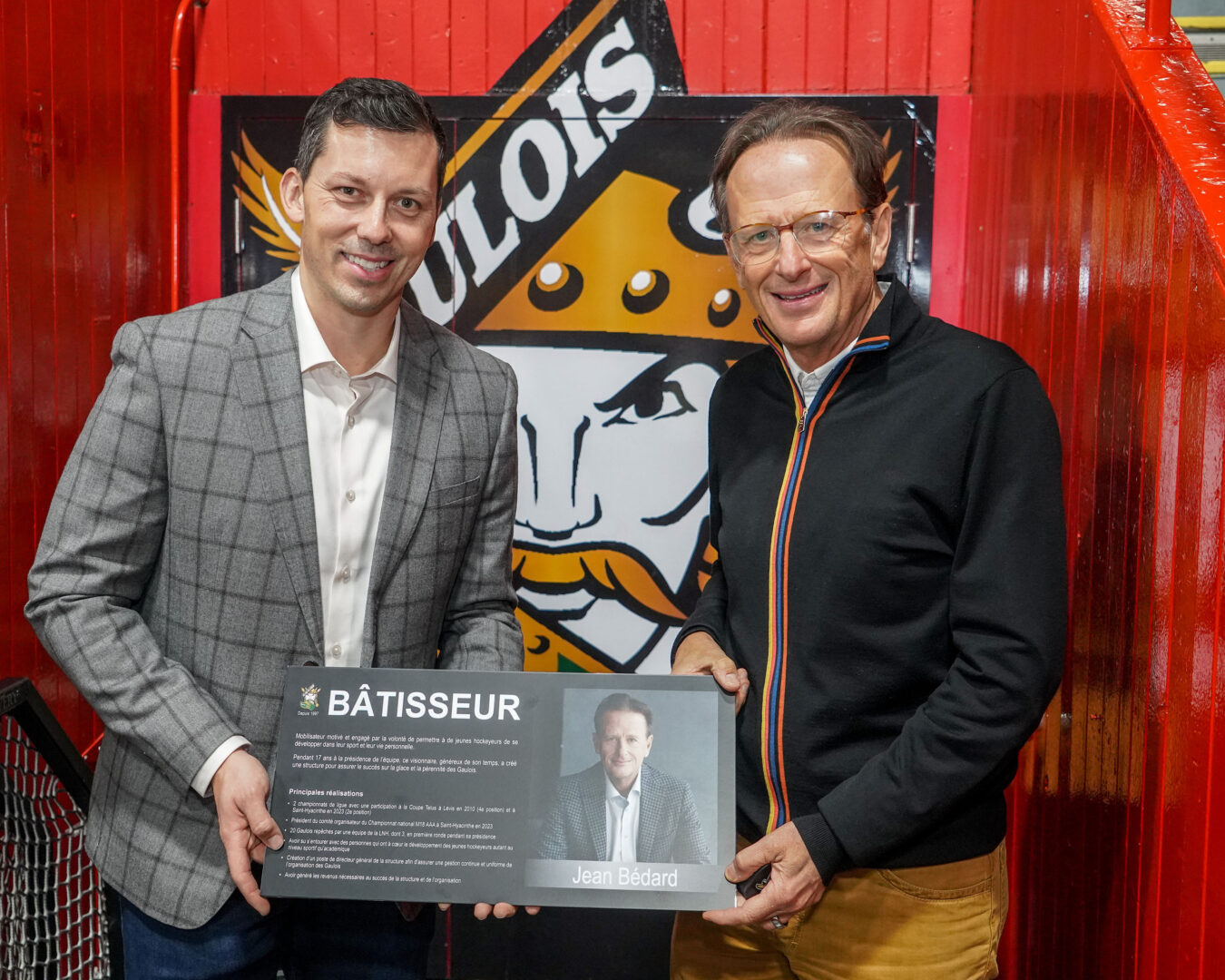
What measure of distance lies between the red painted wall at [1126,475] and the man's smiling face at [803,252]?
15.1 inches

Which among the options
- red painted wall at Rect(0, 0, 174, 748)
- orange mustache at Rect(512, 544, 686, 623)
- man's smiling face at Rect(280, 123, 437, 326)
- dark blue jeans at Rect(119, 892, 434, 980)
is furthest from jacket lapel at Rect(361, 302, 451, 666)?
orange mustache at Rect(512, 544, 686, 623)

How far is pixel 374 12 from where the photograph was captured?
3.04m

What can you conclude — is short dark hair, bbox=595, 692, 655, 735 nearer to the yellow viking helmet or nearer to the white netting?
the white netting

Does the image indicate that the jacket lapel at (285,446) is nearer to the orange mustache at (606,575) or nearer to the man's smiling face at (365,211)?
the man's smiling face at (365,211)

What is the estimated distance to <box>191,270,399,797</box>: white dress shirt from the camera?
175 centimetres

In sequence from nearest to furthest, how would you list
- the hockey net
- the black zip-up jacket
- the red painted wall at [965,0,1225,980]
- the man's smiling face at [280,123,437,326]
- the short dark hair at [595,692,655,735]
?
the red painted wall at [965,0,1225,980] < the black zip-up jacket < the short dark hair at [595,692,655,735] < the man's smiling face at [280,123,437,326] < the hockey net

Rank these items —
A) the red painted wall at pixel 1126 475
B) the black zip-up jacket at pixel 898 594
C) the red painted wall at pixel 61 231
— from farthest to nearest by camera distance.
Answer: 1. the red painted wall at pixel 61 231
2. the black zip-up jacket at pixel 898 594
3. the red painted wall at pixel 1126 475

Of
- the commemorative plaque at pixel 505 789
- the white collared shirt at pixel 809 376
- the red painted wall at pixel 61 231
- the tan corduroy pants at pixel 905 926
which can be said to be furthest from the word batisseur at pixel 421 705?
the red painted wall at pixel 61 231

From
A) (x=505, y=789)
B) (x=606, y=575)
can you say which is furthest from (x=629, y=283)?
(x=505, y=789)

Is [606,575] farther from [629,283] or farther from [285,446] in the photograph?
[285,446]

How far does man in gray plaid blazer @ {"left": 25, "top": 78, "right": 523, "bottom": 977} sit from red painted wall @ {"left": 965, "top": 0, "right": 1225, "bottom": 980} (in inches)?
35.0

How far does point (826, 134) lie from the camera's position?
1.64 m

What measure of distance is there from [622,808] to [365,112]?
1122mm

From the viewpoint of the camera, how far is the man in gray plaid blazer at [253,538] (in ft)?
5.31
